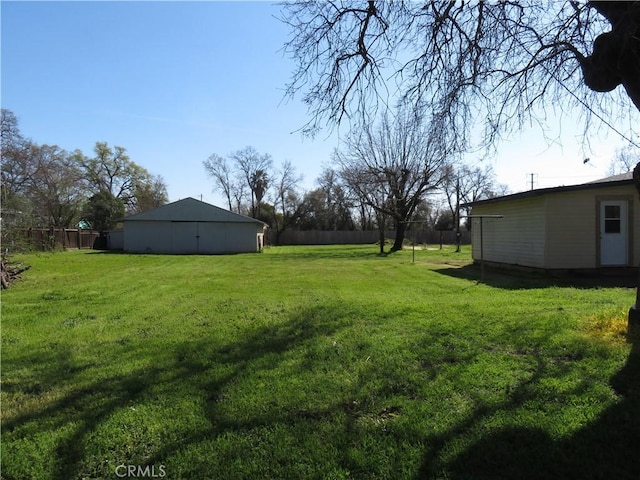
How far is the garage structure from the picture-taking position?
30375 millimetres

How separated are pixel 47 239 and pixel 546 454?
2531 centimetres

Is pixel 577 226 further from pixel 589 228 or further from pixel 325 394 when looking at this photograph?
pixel 325 394

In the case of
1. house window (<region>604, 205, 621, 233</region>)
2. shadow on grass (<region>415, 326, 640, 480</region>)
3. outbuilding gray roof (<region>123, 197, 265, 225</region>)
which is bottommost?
shadow on grass (<region>415, 326, 640, 480</region>)

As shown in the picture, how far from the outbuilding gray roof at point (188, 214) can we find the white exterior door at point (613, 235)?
23.2m

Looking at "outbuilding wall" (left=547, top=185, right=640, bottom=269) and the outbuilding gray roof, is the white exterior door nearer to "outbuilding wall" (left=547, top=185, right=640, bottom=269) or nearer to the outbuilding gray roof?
"outbuilding wall" (left=547, top=185, right=640, bottom=269)

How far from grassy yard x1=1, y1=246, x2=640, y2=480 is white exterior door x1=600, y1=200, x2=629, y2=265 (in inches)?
265

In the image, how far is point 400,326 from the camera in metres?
5.83

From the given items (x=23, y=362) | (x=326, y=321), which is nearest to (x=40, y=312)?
(x=23, y=362)

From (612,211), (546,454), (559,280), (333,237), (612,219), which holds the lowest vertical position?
(546,454)

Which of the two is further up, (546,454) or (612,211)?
(612,211)

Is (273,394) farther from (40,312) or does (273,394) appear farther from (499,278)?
(499,278)

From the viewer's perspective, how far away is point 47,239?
2253 centimetres

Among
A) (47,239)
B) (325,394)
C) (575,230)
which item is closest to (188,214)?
(47,239)

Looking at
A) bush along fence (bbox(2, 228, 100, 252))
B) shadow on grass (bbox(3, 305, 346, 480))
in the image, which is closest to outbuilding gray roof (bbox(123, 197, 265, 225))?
bush along fence (bbox(2, 228, 100, 252))
